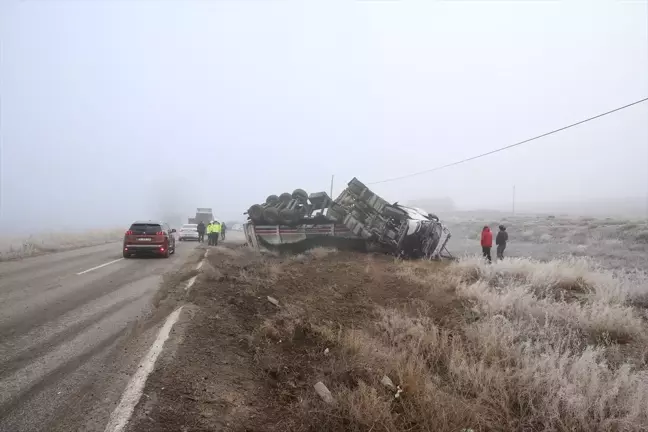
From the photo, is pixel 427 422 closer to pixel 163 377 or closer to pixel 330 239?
pixel 163 377

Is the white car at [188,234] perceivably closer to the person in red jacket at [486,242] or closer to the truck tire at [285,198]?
the truck tire at [285,198]

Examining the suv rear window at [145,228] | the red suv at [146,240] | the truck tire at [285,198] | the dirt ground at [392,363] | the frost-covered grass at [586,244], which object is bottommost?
the frost-covered grass at [586,244]

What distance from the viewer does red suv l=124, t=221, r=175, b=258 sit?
48.4ft

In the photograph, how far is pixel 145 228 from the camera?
15195 mm

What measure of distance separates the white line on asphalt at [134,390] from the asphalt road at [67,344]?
0.11m

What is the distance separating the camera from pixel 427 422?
A: 3418 millimetres

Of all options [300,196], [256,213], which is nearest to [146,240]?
[256,213]

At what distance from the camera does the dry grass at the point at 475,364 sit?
3.53 metres

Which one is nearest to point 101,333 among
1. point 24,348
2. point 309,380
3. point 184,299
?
point 24,348

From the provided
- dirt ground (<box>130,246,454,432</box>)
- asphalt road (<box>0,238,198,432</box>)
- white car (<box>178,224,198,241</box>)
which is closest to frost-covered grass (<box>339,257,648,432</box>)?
dirt ground (<box>130,246,454,432</box>)

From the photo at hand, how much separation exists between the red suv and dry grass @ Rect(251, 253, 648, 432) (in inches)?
374

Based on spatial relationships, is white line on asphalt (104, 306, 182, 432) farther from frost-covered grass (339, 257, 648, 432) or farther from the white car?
the white car

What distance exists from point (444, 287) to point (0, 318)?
8923mm

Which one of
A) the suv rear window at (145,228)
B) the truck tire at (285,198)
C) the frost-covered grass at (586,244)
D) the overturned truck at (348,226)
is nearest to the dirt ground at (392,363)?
the overturned truck at (348,226)
